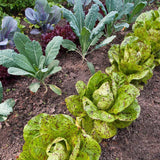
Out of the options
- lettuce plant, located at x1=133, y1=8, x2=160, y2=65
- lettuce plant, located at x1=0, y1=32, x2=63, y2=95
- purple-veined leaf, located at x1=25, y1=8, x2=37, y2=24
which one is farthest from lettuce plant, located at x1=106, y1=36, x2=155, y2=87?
purple-veined leaf, located at x1=25, y1=8, x2=37, y2=24

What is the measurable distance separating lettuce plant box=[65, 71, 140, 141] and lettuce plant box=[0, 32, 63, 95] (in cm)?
37

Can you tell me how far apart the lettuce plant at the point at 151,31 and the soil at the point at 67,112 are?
34cm

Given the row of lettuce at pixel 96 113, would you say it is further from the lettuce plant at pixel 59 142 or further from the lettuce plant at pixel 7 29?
the lettuce plant at pixel 7 29

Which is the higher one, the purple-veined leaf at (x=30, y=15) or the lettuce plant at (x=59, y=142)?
the purple-veined leaf at (x=30, y=15)

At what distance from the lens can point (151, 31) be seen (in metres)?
2.29

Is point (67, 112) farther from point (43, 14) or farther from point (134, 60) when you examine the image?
point (43, 14)

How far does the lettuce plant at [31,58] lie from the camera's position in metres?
1.74

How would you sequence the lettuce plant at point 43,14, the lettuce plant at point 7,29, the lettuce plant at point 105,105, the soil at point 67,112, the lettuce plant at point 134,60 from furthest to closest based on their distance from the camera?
the lettuce plant at point 43,14 < the lettuce plant at point 7,29 < the lettuce plant at point 134,60 < the soil at point 67,112 < the lettuce plant at point 105,105

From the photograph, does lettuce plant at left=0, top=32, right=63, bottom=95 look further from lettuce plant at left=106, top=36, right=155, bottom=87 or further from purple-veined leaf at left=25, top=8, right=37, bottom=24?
purple-veined leaf at left=25, top=8, right=37, bottom=24

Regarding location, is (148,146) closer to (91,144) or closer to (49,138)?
(91,144)

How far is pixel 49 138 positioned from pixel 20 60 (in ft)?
2.91

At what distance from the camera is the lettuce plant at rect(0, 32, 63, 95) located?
1.74 m

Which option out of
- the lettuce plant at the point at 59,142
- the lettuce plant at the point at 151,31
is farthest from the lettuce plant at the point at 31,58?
the lettuce plant at the point at 151,31

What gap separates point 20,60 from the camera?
1.73 m
